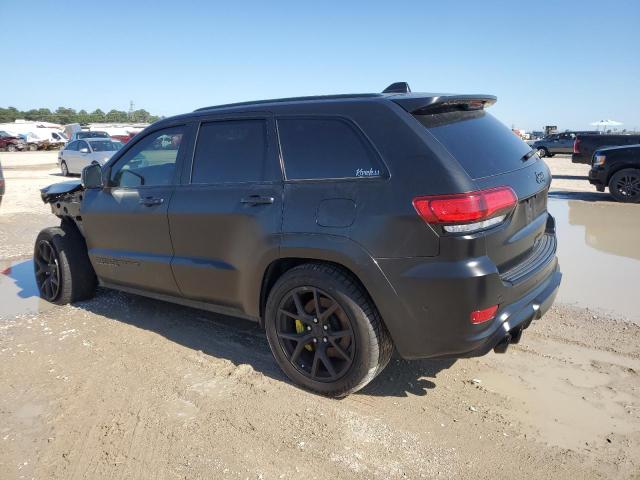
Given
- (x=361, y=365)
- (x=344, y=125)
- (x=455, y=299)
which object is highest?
(x=344, y=125)

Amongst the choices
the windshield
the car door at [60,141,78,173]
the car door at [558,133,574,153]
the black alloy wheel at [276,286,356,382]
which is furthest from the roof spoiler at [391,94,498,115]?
the car door at [558,133,574,153]

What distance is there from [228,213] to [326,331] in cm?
106

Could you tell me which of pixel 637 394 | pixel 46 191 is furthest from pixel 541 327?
pixel 46 191

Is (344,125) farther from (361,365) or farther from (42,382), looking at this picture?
(42,382)

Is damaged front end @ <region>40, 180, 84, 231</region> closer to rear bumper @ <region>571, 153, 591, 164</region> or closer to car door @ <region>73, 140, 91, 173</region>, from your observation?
car door @ <region>73, 140, 91, 173</region>

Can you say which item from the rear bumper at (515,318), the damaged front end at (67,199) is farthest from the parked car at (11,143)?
the rear bumper at (515,318)

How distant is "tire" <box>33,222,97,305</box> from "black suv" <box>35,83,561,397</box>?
1206mm

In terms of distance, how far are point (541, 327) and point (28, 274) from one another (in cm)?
588

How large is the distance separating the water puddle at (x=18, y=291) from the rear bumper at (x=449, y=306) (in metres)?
3.89

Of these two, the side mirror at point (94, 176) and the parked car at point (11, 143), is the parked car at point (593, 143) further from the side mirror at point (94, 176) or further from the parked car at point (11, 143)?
the parked car at point (11, 143)

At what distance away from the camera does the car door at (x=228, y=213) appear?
342 centimetres

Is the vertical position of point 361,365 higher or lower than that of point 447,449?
higher

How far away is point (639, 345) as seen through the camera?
401cm

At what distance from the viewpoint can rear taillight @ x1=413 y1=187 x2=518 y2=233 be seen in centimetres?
271
